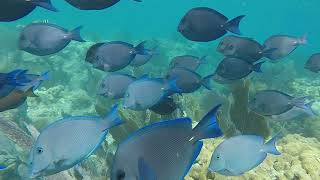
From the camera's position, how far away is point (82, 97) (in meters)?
12.6

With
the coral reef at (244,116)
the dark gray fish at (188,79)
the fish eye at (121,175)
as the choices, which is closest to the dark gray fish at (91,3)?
the fish eye at (121,175)

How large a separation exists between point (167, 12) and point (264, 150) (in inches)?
4943

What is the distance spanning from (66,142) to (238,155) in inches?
59.1

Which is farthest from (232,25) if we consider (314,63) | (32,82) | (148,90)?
(314,63)

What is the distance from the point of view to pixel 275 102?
5059 millimetres

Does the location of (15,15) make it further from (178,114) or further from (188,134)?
(178,114)

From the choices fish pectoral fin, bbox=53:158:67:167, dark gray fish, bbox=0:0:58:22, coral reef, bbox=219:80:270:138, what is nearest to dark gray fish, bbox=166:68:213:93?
coral reef, bbox=219:80:270:138

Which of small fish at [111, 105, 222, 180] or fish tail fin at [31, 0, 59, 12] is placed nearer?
small fish at [111, 105, 222, 180]

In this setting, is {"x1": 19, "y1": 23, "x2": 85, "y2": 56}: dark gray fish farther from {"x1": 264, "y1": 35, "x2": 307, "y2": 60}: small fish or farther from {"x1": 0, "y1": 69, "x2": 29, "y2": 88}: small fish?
{"x1": 264, "y1": 35, "x2": 307, "y2": 60}: small fish

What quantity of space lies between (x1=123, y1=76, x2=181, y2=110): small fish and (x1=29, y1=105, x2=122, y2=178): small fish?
5.01 ft

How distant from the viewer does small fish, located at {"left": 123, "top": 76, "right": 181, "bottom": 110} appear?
4098 mm

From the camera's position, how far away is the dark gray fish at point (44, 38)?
179 inches

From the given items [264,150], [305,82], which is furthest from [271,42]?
[305,82]

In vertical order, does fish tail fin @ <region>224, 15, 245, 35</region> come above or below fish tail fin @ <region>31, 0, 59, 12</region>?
below
